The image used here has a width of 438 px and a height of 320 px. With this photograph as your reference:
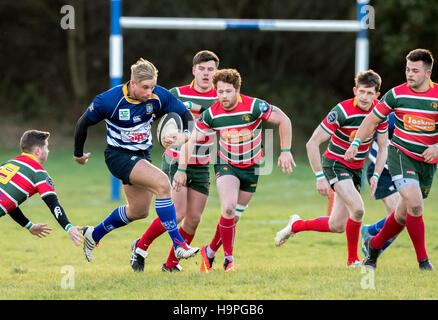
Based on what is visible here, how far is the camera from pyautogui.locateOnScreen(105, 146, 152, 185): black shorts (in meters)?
6.06

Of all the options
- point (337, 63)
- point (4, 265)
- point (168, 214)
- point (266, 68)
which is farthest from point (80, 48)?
point (168, 214)

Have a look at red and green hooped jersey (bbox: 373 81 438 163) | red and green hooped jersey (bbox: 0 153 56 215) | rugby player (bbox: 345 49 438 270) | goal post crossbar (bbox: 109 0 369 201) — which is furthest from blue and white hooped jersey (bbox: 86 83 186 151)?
goal post crossbar (bbox: 109 0 369 201)

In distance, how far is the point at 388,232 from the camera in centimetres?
651

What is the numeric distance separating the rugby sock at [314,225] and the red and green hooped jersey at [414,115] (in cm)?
127

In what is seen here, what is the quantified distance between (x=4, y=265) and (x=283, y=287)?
3.36 metres

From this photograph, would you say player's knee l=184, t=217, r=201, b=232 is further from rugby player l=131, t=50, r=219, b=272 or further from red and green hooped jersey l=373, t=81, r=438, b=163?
red and green hooped jersey l=373, t=81, r=438, b=163

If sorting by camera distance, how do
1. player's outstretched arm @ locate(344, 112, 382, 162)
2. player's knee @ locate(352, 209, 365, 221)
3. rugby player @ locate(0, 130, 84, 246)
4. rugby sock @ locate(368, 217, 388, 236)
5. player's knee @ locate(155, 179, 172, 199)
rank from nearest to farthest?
1. rugby player @ locate(0, 130, 84, 246)
2. player's knee @ locate(155, 179, 172, 199)
3. player's outstretched arm @ locate(344, 112, 382, 162)
4. player's knee @ locate(352, 209, 365, 221)
5. rugby sock @ locate(368, 217, 388, 236)

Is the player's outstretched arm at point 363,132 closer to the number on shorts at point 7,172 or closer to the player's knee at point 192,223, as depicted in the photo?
the player's knee at point 192,223

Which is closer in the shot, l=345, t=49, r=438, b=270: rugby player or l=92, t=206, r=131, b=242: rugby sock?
l=345, t=49, r=438, b=270: rugby player

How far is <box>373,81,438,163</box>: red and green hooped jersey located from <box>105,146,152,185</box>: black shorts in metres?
2.11

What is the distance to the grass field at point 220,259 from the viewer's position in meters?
5.19

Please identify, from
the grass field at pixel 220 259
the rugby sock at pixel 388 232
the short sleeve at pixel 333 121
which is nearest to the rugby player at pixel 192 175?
the grass field at pixel 220 259

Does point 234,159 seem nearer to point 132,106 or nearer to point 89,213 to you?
point 132,106

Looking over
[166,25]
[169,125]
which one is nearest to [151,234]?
[169,125]
